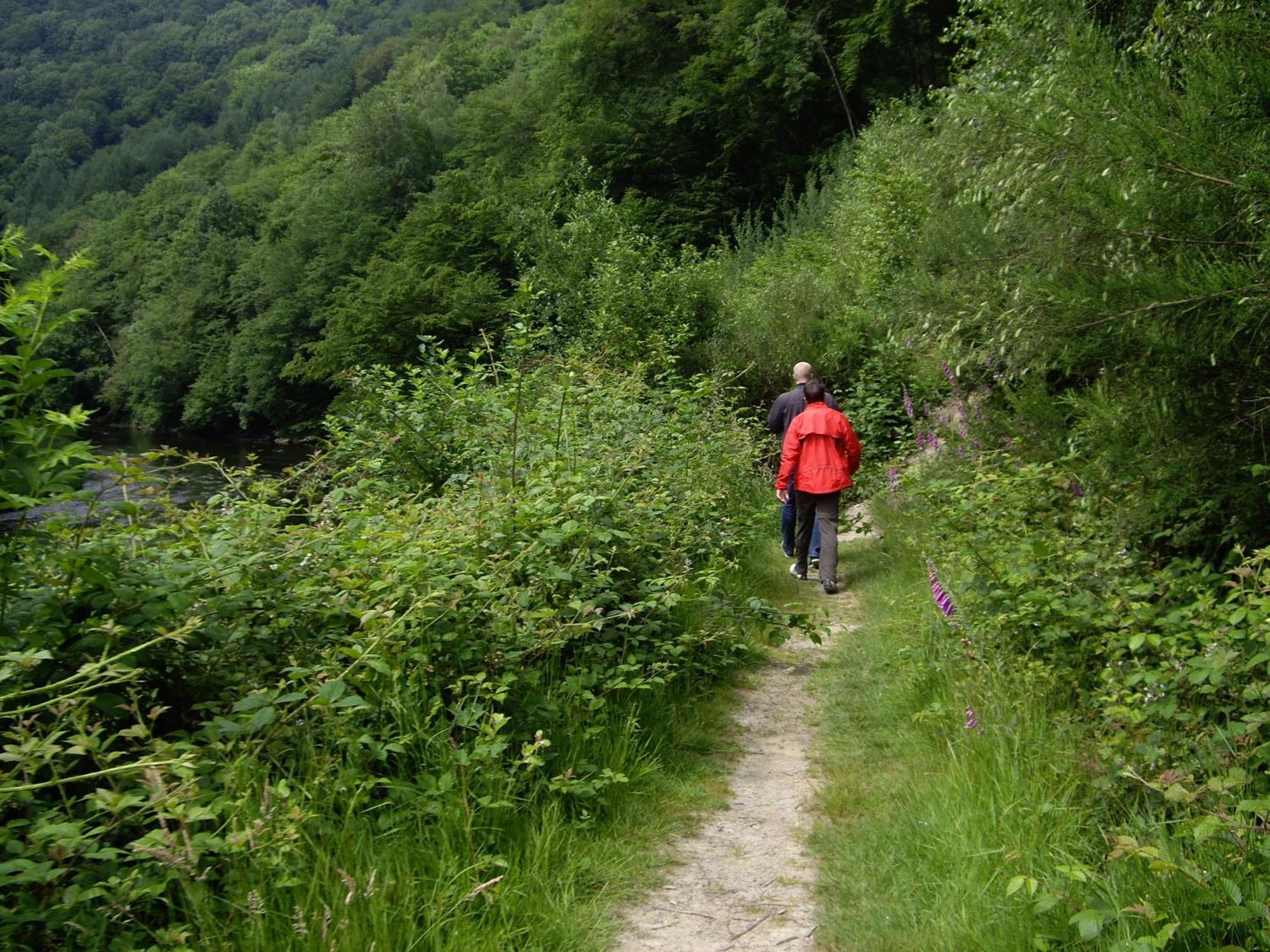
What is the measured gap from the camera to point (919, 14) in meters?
27.1

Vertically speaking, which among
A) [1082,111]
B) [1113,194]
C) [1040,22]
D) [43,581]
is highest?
[1040,22]

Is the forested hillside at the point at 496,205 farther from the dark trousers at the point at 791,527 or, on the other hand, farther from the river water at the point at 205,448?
the dark trousers at the point at 791,527

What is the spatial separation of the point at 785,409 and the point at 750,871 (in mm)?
6963

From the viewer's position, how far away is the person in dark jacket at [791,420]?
9.41 m

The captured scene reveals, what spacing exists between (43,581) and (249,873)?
4.07 feet

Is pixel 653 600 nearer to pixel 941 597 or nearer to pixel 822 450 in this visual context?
pixel 941 597

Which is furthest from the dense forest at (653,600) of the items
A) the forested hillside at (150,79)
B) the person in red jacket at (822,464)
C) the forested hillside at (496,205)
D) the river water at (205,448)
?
the forested hillside at (150,79)

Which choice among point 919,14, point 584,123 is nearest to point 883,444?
point 919,14

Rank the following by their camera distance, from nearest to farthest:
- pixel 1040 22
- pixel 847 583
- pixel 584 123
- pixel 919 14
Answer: pixel 1040 22
pixel 847 583
pixel 919 14
pixel 584 123

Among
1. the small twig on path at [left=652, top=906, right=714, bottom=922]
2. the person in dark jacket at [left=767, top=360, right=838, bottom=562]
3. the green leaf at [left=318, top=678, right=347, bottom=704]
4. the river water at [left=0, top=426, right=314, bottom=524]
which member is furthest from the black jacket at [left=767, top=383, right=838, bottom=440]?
the river water at [left=0, top=426, right=314, bottom=524]

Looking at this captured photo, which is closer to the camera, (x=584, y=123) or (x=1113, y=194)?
(x=1113, y=194)

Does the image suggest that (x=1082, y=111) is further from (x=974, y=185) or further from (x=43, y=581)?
(x=43, y=581)

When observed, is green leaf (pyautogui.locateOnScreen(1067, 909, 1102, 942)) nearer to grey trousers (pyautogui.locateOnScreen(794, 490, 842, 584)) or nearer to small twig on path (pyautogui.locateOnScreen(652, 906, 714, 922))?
small twig on path (pyautogui.locateOnScreen(652, 906, 714, 922))

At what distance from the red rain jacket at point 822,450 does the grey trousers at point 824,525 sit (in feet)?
0.38
